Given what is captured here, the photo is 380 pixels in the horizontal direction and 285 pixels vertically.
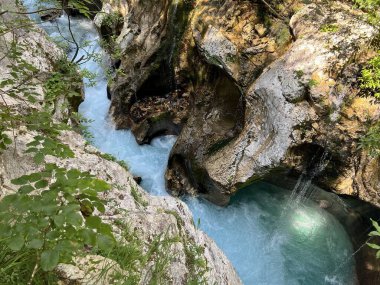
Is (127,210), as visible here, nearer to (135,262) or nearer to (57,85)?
(135,262)

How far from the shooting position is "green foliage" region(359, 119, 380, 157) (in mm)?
6121

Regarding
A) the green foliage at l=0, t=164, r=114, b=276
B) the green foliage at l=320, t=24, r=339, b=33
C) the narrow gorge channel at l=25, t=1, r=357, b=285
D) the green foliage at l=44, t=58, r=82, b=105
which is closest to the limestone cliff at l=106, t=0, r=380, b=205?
the green foliage at l=320, t=24, r=339, b=33

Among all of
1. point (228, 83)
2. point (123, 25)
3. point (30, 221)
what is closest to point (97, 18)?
point (123, 25)

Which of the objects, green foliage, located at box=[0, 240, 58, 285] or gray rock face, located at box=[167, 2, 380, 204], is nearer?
green foliage, located at box=[0, 240, 58, 285]

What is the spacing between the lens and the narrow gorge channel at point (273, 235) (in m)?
7.50

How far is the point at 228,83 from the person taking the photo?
29.1 ft

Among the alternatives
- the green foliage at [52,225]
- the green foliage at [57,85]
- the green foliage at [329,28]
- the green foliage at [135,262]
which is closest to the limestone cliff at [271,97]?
the green foliage at [329,28]

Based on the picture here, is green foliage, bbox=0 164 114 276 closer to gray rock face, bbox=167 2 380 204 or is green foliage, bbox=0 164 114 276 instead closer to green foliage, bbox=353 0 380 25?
gray rock face, bbox=167 2 380 204

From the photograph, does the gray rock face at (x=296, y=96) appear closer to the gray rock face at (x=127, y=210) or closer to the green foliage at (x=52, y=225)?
the gray rock face at (x=127, y=210)

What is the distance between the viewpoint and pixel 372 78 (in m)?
6.33

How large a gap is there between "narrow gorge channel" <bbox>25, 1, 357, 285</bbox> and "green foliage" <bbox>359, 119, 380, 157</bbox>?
98.6 inches

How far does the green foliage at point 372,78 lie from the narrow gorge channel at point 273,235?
327 cm

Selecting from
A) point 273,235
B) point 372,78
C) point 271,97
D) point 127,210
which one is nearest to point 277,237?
point 273,235

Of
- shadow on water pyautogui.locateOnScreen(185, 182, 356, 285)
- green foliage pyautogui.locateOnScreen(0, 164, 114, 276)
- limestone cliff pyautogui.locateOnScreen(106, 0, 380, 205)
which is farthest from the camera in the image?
shadow on water pyautogui.locateOnScreen(185, 182, 356, 285)
